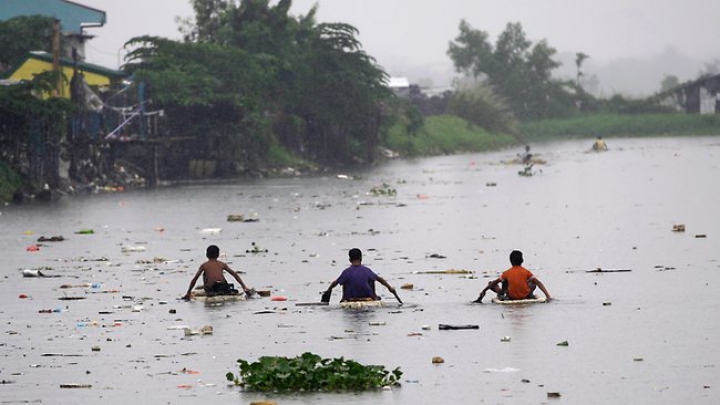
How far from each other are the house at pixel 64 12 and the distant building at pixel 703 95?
5993 centimetres

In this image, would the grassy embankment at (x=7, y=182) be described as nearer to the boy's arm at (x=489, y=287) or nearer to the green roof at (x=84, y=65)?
the green roof at (x=84, y=65)

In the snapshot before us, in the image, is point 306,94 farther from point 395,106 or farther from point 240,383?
point 240,383

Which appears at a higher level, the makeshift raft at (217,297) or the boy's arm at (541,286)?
the boy's arm at (541,286)

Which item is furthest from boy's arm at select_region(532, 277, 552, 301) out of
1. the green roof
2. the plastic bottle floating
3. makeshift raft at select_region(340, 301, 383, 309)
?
the green roof

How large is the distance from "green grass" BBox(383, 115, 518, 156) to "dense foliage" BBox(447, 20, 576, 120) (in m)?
16.6

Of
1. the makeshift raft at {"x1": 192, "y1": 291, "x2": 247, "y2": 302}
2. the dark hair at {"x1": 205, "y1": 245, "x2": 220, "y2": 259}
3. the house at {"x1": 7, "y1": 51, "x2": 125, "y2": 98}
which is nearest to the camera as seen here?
the dark hair at {"x1": 205, "y1": 245, "x2": 220, "y2": 259}

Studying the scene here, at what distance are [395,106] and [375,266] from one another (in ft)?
177

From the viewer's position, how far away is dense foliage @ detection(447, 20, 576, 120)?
4811 inches

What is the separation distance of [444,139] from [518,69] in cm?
3443

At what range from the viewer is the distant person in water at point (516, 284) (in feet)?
63.4

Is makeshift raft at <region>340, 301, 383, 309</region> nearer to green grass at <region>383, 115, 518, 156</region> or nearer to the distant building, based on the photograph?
green grass at <region>383, 115, 518, 156</region>

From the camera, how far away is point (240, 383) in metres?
14.2

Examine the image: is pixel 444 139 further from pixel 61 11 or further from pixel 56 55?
pixel 56 55

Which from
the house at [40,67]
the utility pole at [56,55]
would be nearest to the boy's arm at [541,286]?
the utility pole at [56,55]
